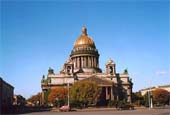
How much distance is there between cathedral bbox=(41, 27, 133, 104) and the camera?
109 meters

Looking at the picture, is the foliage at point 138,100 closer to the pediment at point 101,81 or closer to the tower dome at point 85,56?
the pediment at point 101,81

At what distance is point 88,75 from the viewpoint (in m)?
114

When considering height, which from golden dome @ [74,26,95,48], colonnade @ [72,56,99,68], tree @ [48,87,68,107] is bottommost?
tree @ [48,87,68,107]

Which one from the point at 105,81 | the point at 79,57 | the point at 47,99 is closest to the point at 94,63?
the point at 79,57

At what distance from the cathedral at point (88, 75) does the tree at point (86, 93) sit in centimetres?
1113

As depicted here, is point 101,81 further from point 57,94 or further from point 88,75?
point 57,94

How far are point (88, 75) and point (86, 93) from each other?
71.7 ft

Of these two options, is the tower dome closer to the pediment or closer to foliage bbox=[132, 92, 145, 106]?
the pediment

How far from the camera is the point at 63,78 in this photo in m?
112

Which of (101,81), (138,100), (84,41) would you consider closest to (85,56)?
Result: (84,41)

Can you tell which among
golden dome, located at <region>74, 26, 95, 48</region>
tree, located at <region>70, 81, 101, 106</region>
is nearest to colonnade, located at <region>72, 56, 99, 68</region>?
golden dome, located at <region>74, 26, 95, 48</region>

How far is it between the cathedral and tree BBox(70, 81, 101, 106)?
36.5 ft

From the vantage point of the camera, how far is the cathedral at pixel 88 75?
108875 mm

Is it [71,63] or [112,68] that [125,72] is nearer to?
[112,68]
